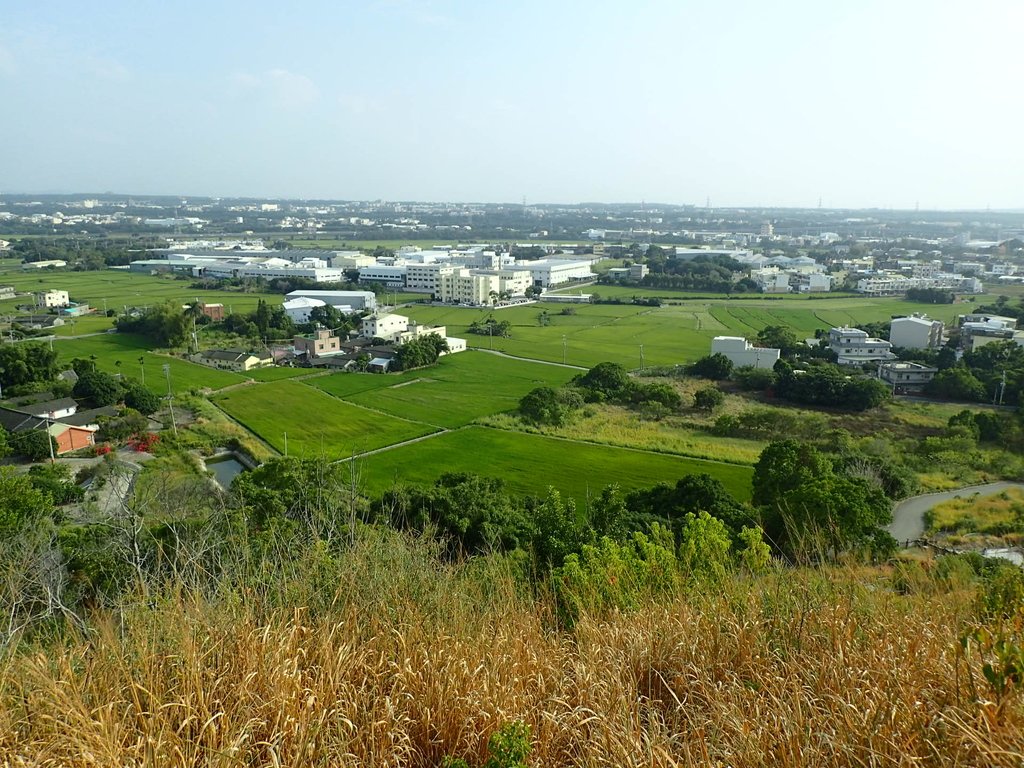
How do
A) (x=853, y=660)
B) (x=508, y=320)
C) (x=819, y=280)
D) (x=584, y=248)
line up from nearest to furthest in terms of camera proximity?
(x=853, y=660) → (x=508, y=320) → (x=819, y=280) → (x=584, y=248)

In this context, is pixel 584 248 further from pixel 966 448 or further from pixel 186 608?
pixel 186 608

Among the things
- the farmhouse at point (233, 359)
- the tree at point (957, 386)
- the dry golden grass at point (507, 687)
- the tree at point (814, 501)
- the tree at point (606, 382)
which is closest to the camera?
the dry golden grass at point (507, 687)

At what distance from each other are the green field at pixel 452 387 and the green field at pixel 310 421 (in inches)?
20.3

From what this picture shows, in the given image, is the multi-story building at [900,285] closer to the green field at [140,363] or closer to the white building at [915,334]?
the white building at [915,334]

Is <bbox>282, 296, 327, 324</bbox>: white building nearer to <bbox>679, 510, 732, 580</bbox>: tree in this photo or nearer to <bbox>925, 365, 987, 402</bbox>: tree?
<bbox>925, 365, 987, 402</bbox>: tree

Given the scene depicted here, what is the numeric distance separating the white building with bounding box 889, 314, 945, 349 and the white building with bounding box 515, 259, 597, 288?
17467 millimetres

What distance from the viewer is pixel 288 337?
68.6 ft

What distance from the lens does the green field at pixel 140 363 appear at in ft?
50.9

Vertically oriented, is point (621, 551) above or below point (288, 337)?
above

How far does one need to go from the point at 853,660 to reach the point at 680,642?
0.50 m

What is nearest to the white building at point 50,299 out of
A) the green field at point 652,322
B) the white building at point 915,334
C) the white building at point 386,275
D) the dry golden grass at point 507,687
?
the green field at point 652,322

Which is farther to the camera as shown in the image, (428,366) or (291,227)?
(291,227)

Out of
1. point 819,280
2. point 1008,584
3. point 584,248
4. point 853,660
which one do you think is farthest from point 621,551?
point 584,248

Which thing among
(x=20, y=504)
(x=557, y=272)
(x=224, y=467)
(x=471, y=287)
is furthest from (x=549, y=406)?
(x=557, y=272)
